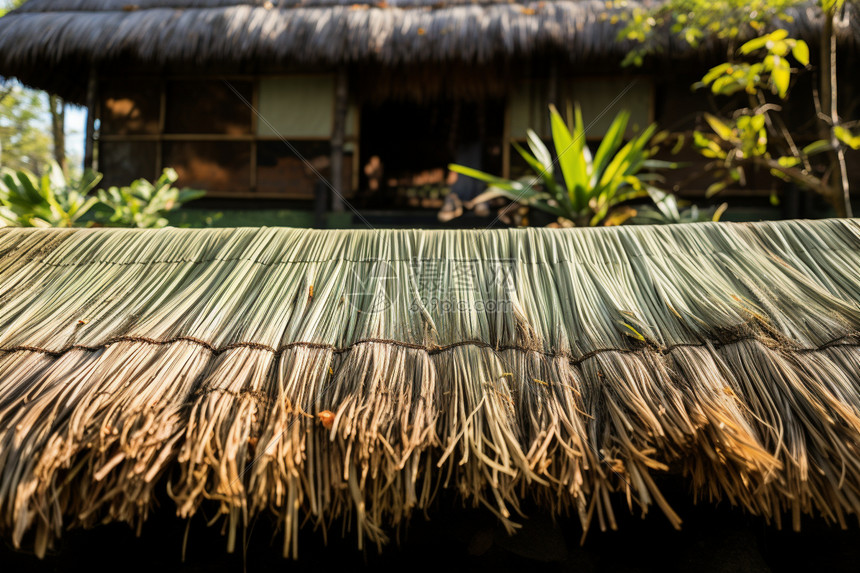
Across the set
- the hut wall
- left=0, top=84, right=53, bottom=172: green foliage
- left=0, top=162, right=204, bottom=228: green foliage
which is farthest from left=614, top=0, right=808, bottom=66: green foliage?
left=0, top=84, right=53, bottom=172: green foliage

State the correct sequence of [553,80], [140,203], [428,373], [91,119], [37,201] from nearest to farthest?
[428,373]
[37,201]
[140,203]
[553,80]
[91,119]

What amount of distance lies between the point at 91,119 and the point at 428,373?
4.56 meters

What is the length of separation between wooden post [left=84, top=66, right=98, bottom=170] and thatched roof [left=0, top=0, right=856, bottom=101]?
391mm

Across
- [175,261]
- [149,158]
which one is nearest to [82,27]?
[149,158]

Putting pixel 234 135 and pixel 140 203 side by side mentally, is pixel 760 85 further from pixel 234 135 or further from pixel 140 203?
pixel 234 135

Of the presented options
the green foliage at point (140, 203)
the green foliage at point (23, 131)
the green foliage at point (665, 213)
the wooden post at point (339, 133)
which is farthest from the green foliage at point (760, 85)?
the green foliage at point (23, 131)

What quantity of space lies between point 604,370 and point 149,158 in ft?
15.2

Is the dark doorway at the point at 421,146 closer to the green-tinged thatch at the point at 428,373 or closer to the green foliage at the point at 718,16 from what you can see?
the green foliage at the point at 718,16

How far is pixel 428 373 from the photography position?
0.71 meters

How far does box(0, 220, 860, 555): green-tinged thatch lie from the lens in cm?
60

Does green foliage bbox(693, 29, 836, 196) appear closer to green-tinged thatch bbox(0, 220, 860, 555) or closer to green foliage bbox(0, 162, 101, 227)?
green-tinged thatch bbox(0, 220, 860, 555)

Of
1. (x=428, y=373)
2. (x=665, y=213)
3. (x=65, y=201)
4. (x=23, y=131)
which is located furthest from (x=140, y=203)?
(x=23, y=131)

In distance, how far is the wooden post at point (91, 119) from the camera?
4.04 metres

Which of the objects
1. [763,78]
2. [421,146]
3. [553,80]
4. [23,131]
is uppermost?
[763,78]
